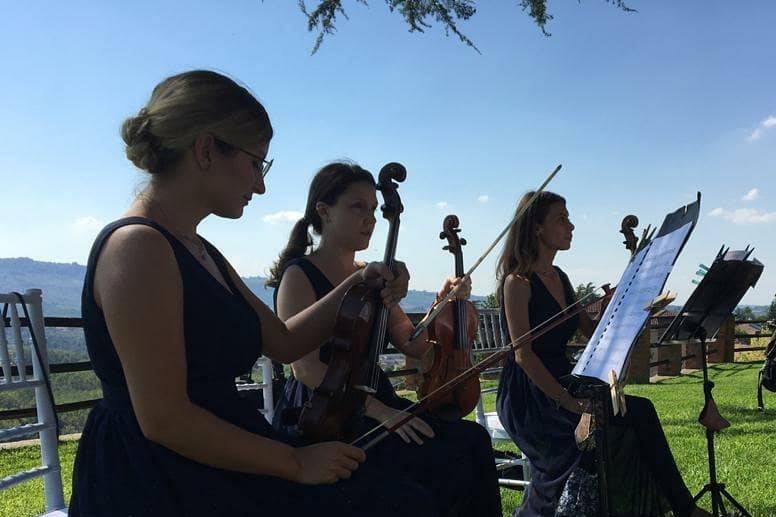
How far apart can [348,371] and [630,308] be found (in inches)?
32.5

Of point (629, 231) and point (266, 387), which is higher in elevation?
point (629, 231)

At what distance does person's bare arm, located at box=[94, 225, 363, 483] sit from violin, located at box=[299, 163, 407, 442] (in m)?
0.33

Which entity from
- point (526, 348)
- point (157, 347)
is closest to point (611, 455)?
point (526, 348)

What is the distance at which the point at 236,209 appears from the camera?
1.55 metres

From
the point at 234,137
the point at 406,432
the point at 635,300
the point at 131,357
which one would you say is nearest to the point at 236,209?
the point at 234,137

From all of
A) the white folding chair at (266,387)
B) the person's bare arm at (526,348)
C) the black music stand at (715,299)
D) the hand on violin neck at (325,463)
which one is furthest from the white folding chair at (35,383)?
the black music stand at (715,299)

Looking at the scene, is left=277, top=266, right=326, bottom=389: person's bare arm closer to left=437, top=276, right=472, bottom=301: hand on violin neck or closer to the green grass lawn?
left=437, top=276, right=472, bottom=301: hand on violin neck

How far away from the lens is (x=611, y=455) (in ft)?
10.3

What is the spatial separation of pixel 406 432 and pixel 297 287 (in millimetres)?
781

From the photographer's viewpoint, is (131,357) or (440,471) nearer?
(131,357)

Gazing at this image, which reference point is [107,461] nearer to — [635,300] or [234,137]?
[234,137]

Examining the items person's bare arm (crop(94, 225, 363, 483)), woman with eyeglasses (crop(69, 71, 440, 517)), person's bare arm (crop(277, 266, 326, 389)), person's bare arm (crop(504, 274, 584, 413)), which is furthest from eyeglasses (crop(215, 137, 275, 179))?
person's bare arm (crop(504, 274, 584, 413))

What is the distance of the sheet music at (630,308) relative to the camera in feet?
5.65

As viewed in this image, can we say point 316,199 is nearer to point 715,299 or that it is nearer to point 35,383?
point 35,383
